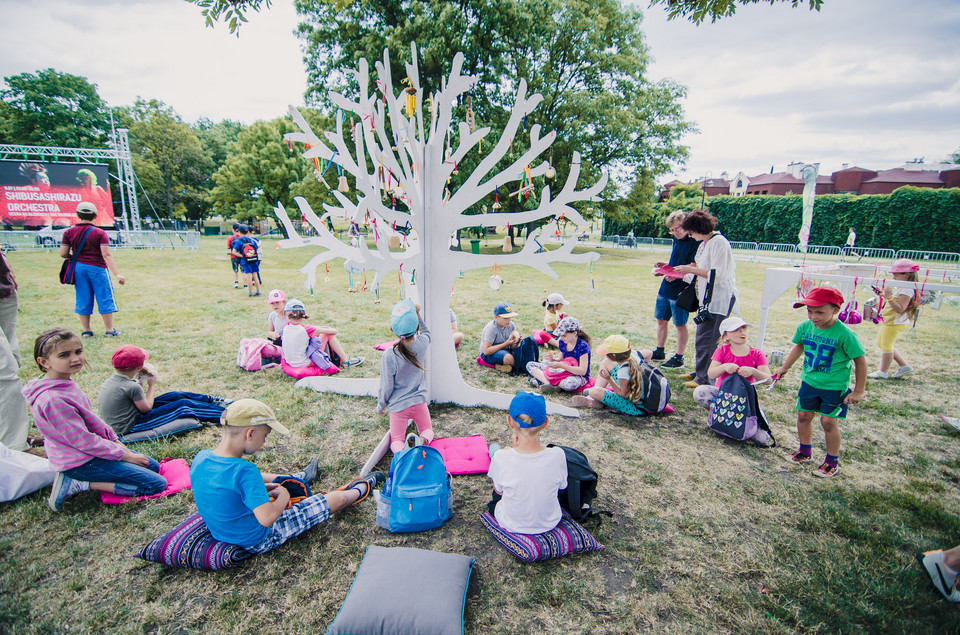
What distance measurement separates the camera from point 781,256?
2278 centimetres

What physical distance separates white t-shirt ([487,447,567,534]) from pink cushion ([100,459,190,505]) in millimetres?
2469

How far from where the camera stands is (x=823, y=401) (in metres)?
3.50

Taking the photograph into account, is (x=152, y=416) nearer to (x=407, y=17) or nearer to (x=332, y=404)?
(x=332, y=404)

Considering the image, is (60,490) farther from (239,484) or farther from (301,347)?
(301,347)

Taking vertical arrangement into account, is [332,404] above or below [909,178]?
below

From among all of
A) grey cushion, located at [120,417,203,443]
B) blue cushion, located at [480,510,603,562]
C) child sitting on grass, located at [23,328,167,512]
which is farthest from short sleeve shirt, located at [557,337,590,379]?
child sitting on grass, located at [23,328,167,512]

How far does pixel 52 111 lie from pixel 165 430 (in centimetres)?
4457

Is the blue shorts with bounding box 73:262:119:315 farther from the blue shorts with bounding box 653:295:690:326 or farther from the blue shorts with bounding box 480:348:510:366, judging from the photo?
the blue shorts with bounding box 653:295:690:326

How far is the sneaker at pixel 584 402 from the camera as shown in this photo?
15.8ft

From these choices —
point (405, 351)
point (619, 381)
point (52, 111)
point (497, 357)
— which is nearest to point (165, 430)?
point (405, 351)

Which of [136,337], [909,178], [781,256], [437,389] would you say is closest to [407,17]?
[136,337]

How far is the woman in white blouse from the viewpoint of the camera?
196 inches

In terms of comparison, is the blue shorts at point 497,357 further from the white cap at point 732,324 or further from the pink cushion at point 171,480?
the pink cushion at point 171,480

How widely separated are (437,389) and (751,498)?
3.03 meters
